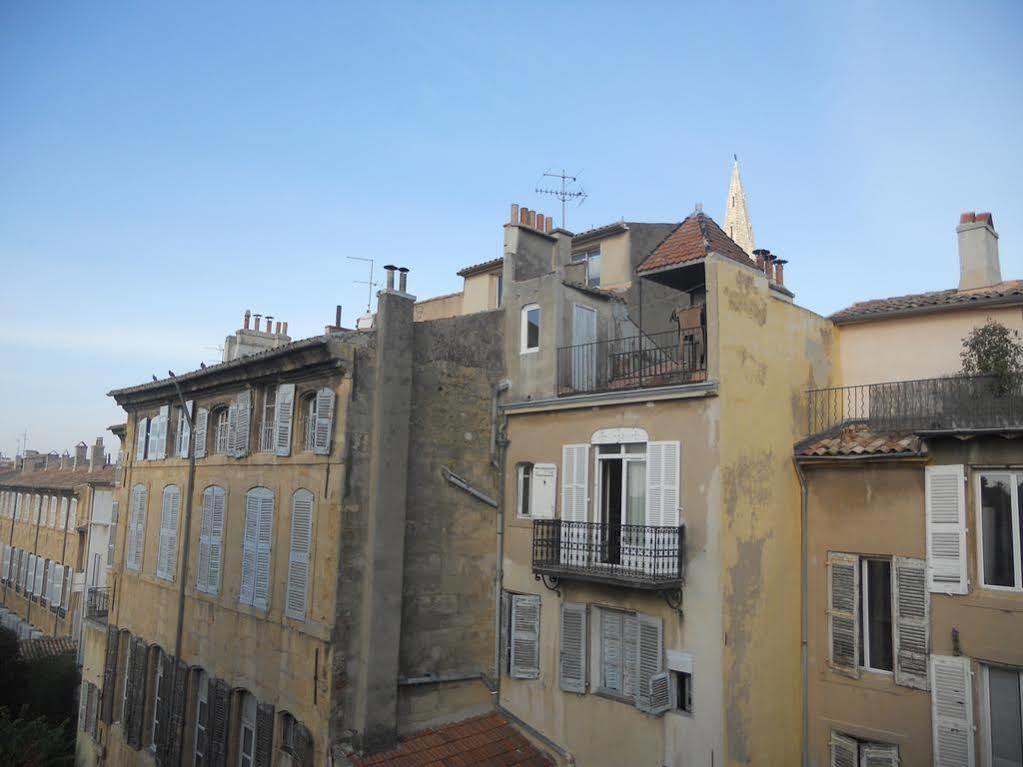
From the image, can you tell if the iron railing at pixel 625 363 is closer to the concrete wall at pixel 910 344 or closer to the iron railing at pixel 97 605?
the concrete wall at pixel 910 344

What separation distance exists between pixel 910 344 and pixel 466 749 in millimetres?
11955

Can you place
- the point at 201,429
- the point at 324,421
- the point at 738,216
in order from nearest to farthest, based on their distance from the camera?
1. the point at 324,421
2. the point at 201,429
3. the point at 738,216

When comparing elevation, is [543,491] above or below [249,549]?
above

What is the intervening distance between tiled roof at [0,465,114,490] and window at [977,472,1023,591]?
111 ft

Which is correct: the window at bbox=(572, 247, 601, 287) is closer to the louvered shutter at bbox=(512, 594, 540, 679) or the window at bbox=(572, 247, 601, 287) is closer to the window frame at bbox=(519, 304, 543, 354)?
the window frame at bbox=(519, 304, 543, 354)

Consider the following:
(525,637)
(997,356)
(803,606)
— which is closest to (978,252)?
(997,356)

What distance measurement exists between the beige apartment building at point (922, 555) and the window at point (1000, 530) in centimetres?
2

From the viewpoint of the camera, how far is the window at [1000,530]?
11.7 metres

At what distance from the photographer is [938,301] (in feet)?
48.9

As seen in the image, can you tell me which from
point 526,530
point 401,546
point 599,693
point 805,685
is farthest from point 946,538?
point 401,546

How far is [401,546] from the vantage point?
562 inches

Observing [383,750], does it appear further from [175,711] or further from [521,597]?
[175,711]

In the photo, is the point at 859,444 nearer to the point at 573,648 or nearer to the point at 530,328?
the point at 573,648

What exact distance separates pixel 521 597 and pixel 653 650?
3.23 metres
